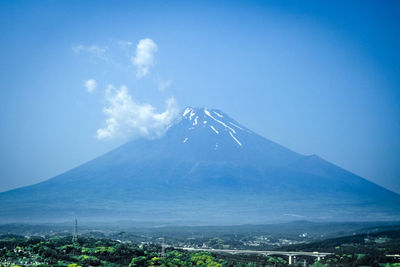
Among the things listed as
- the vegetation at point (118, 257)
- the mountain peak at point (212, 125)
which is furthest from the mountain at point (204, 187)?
the vegetation at point (118, 257)

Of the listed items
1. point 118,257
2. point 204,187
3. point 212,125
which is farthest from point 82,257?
point 212,125

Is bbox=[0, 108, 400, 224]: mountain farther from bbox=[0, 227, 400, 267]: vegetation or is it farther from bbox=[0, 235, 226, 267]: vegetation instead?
bbox=[0, 235, 226, 267]: vegetation

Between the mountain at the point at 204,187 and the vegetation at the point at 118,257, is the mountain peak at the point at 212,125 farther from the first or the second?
the vegetation at the point at 118,257

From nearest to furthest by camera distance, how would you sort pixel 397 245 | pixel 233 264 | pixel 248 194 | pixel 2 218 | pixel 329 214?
pixel 233 264
pixel 397 245
pixel 2 218
pixel 329 214
pixel 248 194

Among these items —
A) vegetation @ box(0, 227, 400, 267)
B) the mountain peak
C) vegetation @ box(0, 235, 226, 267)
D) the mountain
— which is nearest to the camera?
vegetation @ box(0, 235, 226, 267)

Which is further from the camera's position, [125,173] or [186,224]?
[125,173]

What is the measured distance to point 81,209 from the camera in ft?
430

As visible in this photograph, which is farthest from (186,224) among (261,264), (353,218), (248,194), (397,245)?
(261,264)

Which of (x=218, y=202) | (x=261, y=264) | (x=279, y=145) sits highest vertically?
(x=279, y=145)

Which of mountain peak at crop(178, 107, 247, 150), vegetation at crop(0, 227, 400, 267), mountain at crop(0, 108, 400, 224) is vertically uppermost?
mountain peak at crop(178, 107, 247, 150)

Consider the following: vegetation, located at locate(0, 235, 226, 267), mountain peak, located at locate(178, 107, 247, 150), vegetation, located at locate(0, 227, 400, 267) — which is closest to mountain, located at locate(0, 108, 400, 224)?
mountain peak, located at locate(178, 107, 247, 150)

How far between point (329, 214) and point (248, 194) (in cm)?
2429

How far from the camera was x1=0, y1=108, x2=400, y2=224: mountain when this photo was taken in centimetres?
13312

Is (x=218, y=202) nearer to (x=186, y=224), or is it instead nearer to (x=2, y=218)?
(x=186, y=224)
